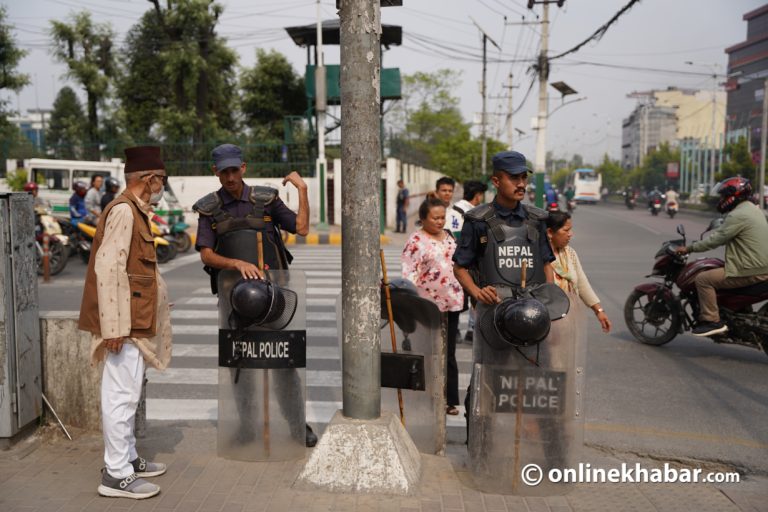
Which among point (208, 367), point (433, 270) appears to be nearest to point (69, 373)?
point (208, 367)

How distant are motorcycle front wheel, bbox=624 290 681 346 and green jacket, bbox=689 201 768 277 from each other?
0.85 meters

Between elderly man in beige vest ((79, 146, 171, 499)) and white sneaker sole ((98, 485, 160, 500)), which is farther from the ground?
elderly man in beige vest ((79, 146, 171, 499))

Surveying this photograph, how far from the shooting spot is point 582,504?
154 inches

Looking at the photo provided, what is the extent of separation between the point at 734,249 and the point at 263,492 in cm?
503

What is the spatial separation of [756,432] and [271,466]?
130 inches

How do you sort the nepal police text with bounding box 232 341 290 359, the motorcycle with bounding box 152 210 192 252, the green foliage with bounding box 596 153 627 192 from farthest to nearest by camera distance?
the green foliage with bounding box 596 153 627 192, the motorcycle with bounding box 152 210 192 252, the nepal police text with bounding box 232 341 290 359

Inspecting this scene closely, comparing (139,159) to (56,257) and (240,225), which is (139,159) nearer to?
(240,225)

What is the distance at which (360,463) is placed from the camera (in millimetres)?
3949

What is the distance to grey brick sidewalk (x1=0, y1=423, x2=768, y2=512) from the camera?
382 centimetres

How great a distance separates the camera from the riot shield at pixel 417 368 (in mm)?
4539

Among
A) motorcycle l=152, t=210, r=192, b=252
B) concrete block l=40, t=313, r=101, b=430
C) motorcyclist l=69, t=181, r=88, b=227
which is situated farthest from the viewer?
motorcycle l=152, t=210, r=192, b=252

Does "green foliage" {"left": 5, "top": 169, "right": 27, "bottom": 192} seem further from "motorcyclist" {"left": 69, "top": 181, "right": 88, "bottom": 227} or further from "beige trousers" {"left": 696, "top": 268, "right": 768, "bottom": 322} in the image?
"beige trousers" {"left": 696, "top": 268, "right": 768, "bottom": 322}

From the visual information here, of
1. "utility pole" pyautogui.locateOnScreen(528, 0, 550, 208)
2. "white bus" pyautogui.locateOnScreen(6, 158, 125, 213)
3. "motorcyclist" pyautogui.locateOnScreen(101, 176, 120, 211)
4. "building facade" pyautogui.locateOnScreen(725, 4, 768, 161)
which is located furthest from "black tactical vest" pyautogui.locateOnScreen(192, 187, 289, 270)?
"building facade" pyautogui.locateOnScreen(725, 4, 768, 161)

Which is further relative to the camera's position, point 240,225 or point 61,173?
point 61,173
